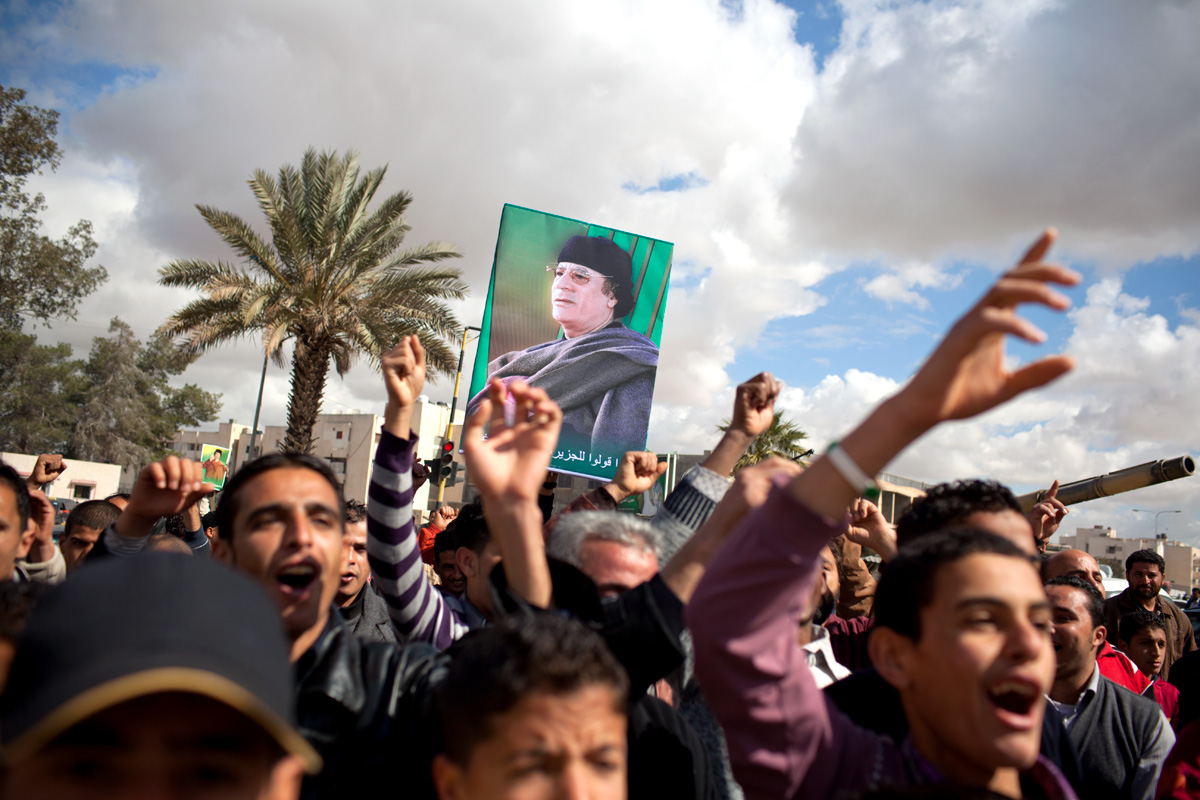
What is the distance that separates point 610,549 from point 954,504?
1.03 meters

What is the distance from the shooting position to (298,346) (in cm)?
1516

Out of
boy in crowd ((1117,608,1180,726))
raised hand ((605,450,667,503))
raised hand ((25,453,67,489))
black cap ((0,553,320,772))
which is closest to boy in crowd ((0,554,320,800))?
black cap ((0,553,320,772))

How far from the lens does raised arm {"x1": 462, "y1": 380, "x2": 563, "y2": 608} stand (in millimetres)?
1783

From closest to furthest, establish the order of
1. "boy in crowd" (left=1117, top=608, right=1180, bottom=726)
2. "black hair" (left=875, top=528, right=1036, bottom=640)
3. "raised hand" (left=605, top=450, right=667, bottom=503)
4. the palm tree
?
"black hair" (left=875, top=528, right=1036, bottom=640), "raised hand" (left=605, top=450, right=667, bottom=503), "boy in crowd" (left=1117, top=608, right=1180, bottom=726), the palm tree

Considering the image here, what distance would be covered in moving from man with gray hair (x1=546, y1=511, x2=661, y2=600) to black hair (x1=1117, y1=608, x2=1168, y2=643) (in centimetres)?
434

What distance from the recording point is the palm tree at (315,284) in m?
14.6

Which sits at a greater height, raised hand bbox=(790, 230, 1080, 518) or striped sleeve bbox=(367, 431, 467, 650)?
raised hand bbox=(790, 230, 1080, 518)

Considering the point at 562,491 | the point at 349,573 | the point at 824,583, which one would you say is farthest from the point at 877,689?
the point at 562,491

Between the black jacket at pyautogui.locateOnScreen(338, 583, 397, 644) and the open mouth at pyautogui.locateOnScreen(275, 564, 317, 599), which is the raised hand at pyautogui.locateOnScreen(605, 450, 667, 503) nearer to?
the black jacket at pyautogui.locateOnScreen(338, 583, 397, 644)

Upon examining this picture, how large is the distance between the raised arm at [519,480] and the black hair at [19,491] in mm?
1725

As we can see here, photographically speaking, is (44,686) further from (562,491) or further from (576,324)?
(562,491)

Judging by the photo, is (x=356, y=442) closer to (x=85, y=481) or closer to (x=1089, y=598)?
(x=85, y=481)

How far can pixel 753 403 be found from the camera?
2.50 metres

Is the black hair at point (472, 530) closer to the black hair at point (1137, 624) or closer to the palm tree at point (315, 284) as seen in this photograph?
the black hair at point (1137, 624)
